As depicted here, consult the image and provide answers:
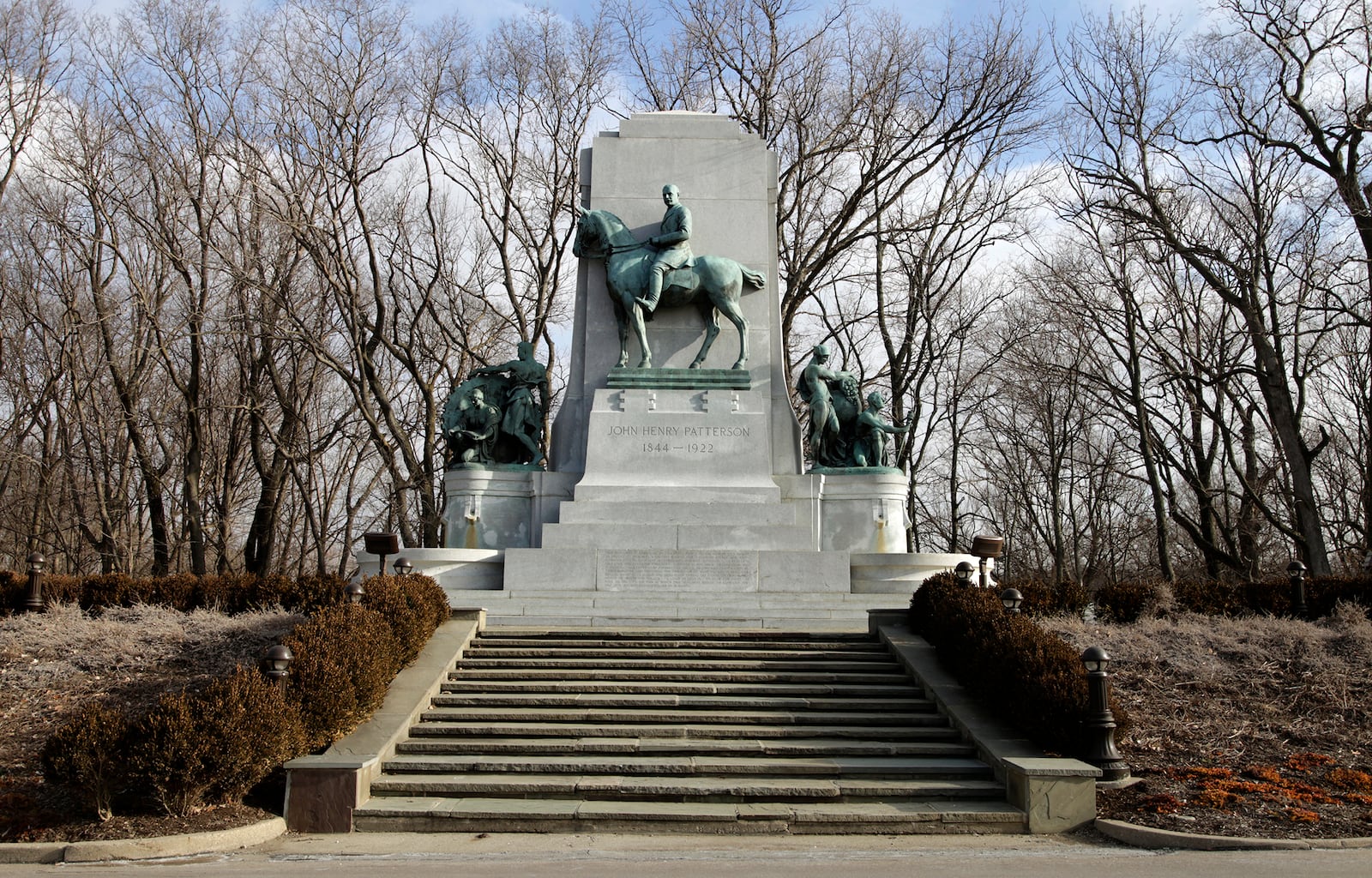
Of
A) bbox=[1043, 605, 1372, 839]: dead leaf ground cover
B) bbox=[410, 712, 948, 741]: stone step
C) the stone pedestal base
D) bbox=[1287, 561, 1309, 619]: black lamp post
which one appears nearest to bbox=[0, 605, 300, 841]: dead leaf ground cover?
bbox=[410, 712, 948, 741]: stone step

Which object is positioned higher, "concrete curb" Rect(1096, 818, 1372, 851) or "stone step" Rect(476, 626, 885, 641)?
"stone step" Rect(476, 626, 885, 641)

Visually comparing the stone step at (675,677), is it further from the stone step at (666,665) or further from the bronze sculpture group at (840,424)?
the bronze sculpture group at (840,424)

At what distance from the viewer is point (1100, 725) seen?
31.3 feet

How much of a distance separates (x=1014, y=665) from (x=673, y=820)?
3.61m

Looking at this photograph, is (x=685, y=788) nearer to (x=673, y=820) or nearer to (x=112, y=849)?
(x=673, y=820)

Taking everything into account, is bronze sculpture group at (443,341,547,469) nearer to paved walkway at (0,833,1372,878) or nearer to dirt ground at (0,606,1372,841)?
dirt ground at (0,606,1372,841)

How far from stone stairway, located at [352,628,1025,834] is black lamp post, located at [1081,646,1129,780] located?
33.0 inches

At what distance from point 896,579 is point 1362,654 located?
593cm

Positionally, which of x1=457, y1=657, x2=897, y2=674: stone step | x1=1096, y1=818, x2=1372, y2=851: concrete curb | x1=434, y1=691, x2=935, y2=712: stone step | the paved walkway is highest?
x1=457, y1=657, x2=897, y2=674: stone step

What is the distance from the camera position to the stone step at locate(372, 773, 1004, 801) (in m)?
9.29

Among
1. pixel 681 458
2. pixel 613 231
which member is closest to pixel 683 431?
pixel 681 458

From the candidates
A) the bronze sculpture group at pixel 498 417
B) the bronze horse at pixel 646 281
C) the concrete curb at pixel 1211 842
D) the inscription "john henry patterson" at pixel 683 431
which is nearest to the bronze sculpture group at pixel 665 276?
the bronze horse at pixel 646 281

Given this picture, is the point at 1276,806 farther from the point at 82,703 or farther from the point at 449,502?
the point at 449,502

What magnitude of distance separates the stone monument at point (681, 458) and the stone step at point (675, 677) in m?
2.73
